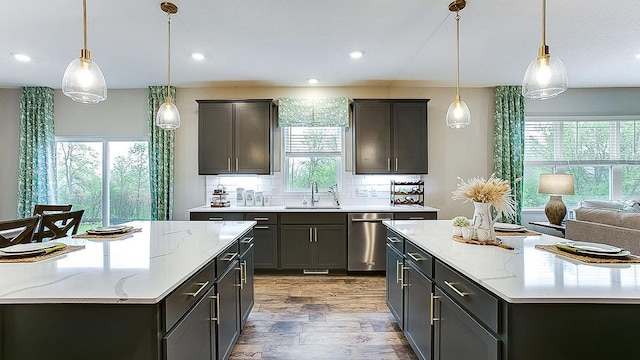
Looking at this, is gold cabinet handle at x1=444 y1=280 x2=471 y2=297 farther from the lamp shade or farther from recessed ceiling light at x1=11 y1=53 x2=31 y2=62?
recessed ceiling light at x1=11 y1=53 x2=31 y2=62

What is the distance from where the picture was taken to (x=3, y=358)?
1.19 metres

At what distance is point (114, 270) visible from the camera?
4.77 feet

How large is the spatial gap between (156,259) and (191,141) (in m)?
3.56

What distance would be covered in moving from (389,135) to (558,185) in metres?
2.37

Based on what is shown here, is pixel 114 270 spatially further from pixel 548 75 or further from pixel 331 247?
pixel 331 247

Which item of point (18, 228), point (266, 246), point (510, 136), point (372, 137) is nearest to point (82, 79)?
point (18, 228)

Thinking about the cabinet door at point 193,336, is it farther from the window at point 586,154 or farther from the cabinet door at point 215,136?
the window at point 586,154

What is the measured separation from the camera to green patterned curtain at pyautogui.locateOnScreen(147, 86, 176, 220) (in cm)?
472

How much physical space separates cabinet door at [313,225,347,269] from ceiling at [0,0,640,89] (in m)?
2.11

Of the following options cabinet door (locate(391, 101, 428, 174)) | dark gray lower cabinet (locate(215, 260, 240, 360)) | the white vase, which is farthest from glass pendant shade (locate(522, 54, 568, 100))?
cabinet door (locate(391, 101, 428, 174))

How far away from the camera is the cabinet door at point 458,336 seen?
4.34 ft

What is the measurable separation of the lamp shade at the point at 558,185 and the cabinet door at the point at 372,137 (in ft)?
7.11

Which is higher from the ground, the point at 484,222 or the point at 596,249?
the point at 484,222

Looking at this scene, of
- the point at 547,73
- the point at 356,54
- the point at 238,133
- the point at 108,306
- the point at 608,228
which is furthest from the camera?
the point at 238,133
